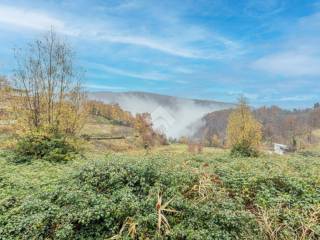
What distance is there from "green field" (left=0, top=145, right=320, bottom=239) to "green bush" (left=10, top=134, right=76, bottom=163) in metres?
5.05

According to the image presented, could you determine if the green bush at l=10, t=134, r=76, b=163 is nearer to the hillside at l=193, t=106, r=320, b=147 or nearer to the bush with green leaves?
the bush with green leaves

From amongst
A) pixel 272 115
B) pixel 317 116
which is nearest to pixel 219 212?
pixel 317 116

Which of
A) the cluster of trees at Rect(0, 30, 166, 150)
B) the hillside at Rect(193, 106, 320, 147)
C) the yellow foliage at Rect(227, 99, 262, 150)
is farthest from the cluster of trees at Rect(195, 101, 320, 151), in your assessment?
the cluster of trees at Rect(0, 30, 166, 150)

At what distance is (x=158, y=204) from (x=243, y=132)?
69.2 ft

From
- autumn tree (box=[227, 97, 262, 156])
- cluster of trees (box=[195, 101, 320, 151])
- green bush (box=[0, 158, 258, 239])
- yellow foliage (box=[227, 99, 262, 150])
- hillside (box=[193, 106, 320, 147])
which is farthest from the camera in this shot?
hillside (box=[193, 106, 320, 147])

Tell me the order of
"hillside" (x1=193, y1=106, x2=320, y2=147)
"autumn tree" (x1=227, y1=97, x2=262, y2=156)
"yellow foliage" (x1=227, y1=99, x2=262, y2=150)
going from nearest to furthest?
"autumn tree" (x1=227, y1=97, x2=262, y2=156)
"yellow foliage" (x1=227, y1=99, x2=262, y2=150)
"hillside" (x1=193, y1=106, x2=320, y2=147)

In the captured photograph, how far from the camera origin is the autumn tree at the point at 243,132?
25.4 metres

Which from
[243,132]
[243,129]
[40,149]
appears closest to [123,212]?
[40,149]

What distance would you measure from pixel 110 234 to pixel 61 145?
9259 mm

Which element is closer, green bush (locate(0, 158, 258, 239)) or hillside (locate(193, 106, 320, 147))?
green bush (locate(0, 158, 258, 239))

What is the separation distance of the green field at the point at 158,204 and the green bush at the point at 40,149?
505 centimetres

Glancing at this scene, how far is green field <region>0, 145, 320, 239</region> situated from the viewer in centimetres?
674

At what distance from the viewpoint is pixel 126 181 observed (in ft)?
26.4

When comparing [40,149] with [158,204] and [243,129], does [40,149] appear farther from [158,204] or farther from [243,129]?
[243,129]
